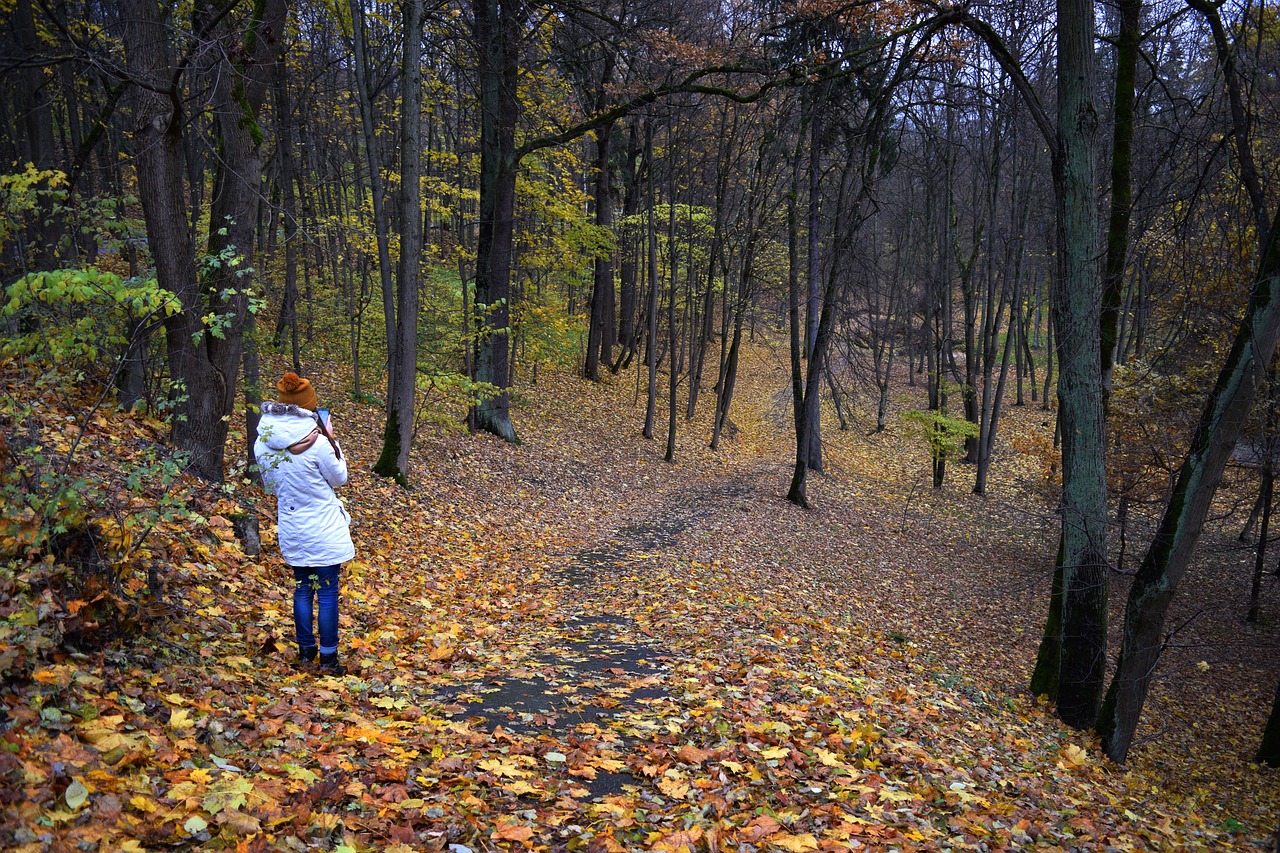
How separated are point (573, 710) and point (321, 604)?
6.15 feet

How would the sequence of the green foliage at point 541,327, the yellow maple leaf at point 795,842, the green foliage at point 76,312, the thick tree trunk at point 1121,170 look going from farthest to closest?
the green foliage at point 541,327 < the thick tree trunk at point 1121,170 < the green foliage at point 76,312 < the yellow maple leaf at point 795,842

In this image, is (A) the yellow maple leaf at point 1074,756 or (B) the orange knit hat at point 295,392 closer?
(B) the orange knit hat at point 295,392

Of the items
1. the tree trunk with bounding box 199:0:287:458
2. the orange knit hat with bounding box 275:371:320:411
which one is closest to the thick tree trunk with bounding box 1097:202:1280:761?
the orange knit hat with bounding box 275:371:320:411

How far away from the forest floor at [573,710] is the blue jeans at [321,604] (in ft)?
0.70

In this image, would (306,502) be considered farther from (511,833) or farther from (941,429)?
(941,429)

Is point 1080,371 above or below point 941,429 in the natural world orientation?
above

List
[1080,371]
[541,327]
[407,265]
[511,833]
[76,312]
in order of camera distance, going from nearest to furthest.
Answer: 1. [511,833]
2. [76,312]
3. [1080,371]
4. [407,265]
5. [541,327]

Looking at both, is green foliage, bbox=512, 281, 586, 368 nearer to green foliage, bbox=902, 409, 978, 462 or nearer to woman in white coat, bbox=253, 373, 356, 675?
green foliage, bbox=902, 409, 978, 462

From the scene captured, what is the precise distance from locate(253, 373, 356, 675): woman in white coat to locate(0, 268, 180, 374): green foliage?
3.35 feet

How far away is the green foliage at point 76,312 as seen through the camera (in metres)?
4.64

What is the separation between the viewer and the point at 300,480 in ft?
15.8

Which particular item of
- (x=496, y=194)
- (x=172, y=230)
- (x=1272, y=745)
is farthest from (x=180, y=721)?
(x=496, y=194)

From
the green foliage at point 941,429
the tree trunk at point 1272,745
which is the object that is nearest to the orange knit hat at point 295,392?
the tree trunk at point 1272,745

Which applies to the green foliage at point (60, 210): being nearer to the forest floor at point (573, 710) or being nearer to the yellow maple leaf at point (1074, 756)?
the forest floor at point (573, 710)
